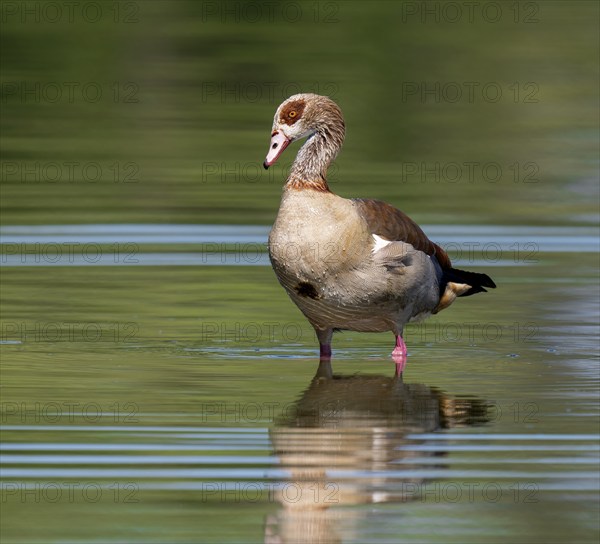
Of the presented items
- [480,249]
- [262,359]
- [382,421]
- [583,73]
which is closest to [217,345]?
[262,359]

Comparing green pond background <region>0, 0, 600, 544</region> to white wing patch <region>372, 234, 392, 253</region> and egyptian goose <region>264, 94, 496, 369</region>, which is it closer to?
egyptian goose <region>264, 94, 496, 369</region>

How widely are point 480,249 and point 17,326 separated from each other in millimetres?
4550

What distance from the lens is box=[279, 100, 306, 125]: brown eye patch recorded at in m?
11.9

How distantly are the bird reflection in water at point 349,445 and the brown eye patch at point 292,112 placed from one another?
165cm

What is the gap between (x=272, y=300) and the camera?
45.0 feet

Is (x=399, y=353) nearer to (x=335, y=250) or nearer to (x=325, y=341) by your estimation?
(x=325, y=341)

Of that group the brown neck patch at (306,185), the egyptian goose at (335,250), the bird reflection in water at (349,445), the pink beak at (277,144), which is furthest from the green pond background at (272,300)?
the pink beak at (277,144)

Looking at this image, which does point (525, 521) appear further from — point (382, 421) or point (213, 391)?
point (213, 391)

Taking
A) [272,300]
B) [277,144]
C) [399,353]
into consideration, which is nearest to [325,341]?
[399,353]

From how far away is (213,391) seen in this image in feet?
34.9

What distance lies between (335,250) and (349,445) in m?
2.19

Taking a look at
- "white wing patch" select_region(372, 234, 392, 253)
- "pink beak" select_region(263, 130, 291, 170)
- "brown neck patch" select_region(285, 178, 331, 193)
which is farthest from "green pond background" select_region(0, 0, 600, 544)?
"pink beak" select_region(263, 130, 291, 170)

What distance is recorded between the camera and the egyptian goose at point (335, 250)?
11.3m

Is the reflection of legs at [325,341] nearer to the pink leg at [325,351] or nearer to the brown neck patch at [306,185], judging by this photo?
the pink leg at [325,351]
